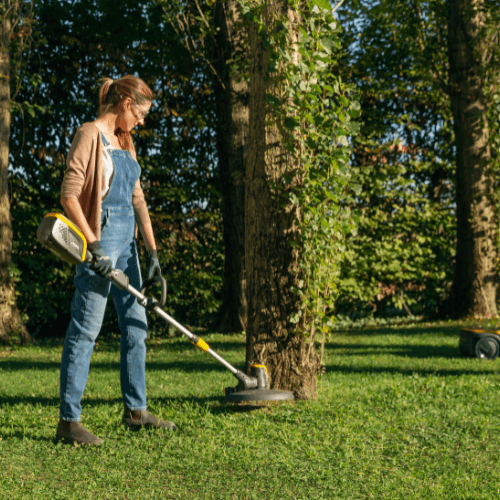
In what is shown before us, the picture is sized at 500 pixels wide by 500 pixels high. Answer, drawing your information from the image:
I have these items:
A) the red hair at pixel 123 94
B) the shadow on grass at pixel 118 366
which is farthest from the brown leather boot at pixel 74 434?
the shadow on grass at pixel 118 366

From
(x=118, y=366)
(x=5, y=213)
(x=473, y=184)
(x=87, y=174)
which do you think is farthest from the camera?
(x=473, y=184)

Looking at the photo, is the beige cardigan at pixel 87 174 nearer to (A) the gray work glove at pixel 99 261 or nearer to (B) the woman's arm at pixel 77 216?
(B) the woman's arm at pixel 77 216

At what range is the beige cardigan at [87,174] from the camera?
3.31m

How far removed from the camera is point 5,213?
825 centimetres

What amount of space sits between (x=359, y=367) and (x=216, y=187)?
493 centimetres

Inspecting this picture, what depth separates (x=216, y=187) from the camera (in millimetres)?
10047

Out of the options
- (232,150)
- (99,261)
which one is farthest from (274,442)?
(232,150)

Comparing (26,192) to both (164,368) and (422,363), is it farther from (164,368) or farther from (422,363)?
(422,363)

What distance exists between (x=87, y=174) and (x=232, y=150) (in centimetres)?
534

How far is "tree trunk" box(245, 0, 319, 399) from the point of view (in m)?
4.25

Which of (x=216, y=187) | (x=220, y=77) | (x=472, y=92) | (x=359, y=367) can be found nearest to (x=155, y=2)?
(x=220, y=77)

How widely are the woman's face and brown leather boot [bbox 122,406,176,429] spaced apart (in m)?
1.75

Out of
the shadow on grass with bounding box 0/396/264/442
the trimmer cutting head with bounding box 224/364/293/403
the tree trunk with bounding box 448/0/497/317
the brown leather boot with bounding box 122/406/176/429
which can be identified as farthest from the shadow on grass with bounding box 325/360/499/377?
the tree trunk with bounding box 448/0/497/317

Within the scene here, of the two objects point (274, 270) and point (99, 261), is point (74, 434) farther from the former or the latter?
point (274, 270)
